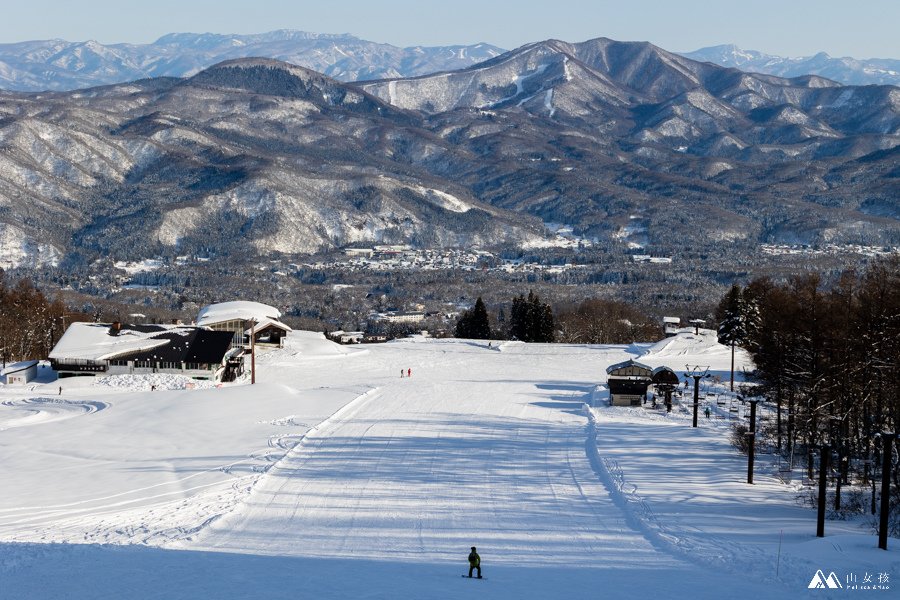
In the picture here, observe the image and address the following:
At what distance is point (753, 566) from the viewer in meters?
19.6

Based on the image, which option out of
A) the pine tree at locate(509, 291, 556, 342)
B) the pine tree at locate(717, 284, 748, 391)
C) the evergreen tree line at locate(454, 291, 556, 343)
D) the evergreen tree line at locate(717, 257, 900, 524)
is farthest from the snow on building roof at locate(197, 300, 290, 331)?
the evergreen tree line at locate(717, 257, 900, 524)

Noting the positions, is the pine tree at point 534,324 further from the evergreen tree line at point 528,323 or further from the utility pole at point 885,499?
the utility pole at point 885,499

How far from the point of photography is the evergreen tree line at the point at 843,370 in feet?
87.7

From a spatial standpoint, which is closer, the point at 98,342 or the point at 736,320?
the point at 98,342

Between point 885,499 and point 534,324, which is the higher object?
point 534,324

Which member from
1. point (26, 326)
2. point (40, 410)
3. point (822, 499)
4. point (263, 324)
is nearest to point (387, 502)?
point (822, 499)

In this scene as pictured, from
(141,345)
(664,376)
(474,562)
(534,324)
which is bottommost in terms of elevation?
(474,562)

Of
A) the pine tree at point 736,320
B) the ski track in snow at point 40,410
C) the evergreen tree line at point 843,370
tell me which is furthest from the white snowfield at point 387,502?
the pine tree at point 736,320

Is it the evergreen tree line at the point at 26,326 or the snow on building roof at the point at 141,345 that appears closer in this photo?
the snow on building roof at the point at 141,345

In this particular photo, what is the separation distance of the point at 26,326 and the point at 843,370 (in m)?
50.1

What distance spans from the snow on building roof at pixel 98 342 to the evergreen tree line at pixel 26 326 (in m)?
6.87

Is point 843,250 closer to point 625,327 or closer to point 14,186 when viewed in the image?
point 625,327

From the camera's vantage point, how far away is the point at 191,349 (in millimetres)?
48938

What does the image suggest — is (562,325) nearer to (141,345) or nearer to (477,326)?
(477,326)
